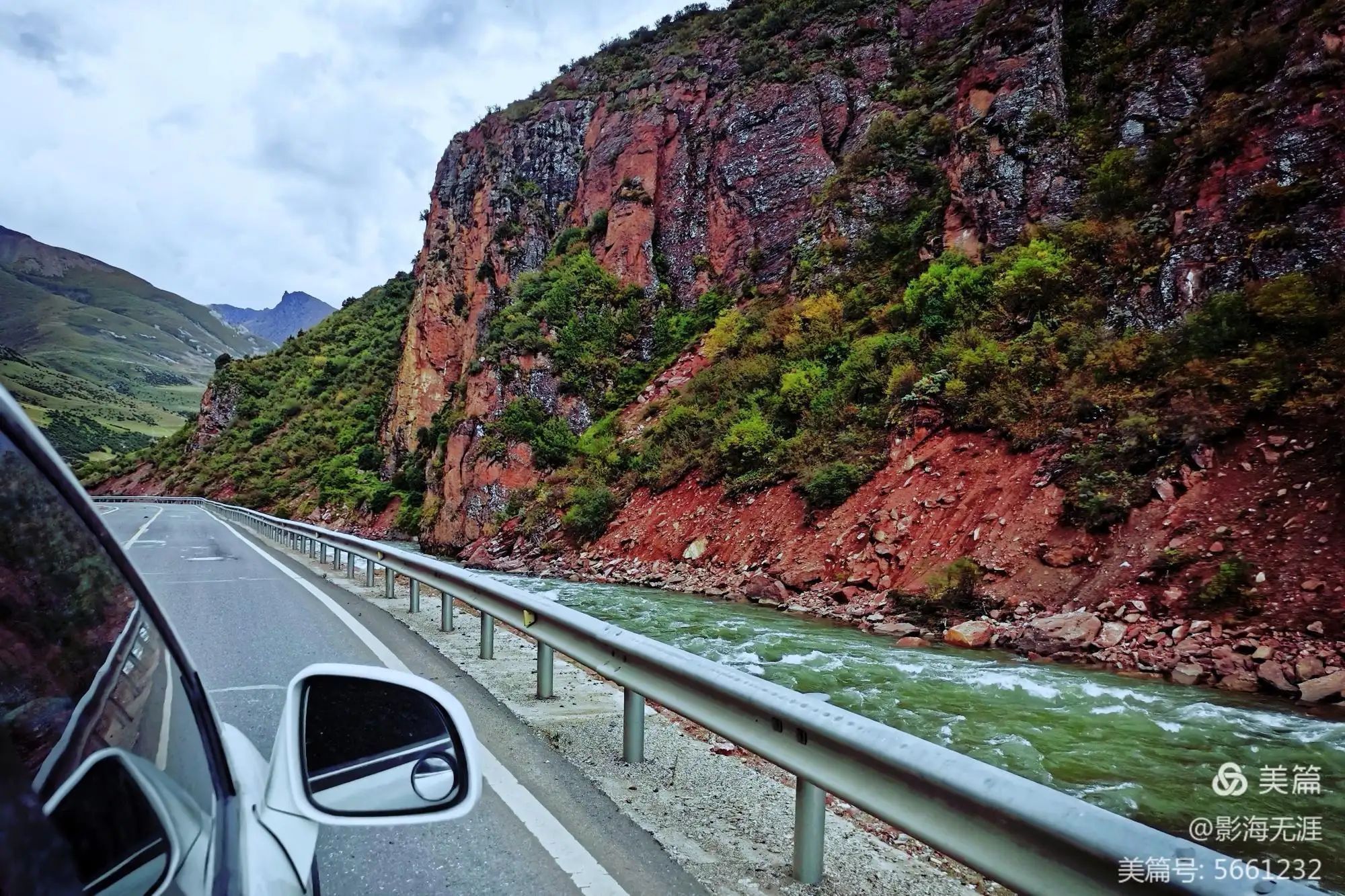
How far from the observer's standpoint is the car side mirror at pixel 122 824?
86cm

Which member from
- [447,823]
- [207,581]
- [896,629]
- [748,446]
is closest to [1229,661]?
[896,629]

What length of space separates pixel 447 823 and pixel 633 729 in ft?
3.54

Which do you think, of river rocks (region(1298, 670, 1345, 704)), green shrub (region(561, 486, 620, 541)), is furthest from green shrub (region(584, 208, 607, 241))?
river rocks (region(1298, 670, 1345, 704))

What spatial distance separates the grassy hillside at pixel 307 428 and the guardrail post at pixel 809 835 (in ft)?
108

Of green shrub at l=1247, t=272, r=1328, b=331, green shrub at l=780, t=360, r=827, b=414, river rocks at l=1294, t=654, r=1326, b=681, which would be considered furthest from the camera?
green shrub at l=780, t=360, r=827, b=414

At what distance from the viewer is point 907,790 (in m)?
2.21

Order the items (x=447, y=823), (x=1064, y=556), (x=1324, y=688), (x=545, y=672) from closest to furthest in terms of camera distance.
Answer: (x=447, y=823) < (x=545, y=672) < (x=1324, y=688) < (x=1064, y=556)

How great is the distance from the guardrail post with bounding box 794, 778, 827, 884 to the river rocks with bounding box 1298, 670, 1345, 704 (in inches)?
282

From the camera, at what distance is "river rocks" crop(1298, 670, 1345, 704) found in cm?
697

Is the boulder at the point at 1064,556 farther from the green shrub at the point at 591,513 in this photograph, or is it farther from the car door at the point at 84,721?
the green shrub at the point at 591,513

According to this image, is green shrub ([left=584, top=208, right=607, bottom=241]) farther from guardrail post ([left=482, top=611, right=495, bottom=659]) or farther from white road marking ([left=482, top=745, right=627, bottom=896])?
white road marking ([left=482, top=745, right=627, bottom=896])

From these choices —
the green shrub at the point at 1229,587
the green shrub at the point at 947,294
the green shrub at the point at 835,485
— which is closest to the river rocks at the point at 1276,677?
the green shrub at the point at 1229,587

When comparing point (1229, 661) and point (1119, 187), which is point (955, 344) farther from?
point (1229, 661)

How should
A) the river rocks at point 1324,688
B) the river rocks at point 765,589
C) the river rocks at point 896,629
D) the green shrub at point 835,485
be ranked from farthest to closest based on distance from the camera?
the green shrub at point 835,485
the river rocks at point 765,589
the river rocks at point 896,629
the river rocks at point 1324,688
